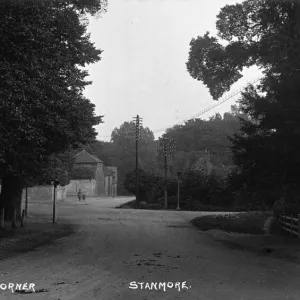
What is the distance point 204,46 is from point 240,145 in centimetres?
582

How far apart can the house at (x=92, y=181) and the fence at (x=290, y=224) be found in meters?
54.6

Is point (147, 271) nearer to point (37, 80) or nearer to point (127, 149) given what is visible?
point (37, 80)

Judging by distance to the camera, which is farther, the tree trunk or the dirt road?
the tree trunk

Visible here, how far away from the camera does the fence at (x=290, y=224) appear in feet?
55.2

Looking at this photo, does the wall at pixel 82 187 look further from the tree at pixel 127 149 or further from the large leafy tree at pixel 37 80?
the large leafy tree at pixel 37 80

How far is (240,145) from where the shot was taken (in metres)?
17.2

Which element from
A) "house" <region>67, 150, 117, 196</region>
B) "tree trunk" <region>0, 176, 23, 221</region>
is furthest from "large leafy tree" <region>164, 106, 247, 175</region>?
"tree trunk" <region>0, 176, 23, 221</region>

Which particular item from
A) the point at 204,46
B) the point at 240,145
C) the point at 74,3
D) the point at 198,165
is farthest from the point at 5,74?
the point at 198,165

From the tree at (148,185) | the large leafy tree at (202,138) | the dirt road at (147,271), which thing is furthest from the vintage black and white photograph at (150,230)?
the large leafy tree at (202,138)

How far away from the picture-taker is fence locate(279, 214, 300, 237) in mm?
16839

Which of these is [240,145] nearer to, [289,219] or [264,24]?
[289,219]

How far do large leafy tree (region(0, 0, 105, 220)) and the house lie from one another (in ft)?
179

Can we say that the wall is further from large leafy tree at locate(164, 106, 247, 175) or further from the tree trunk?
the tree trunk

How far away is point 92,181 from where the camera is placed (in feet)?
253
